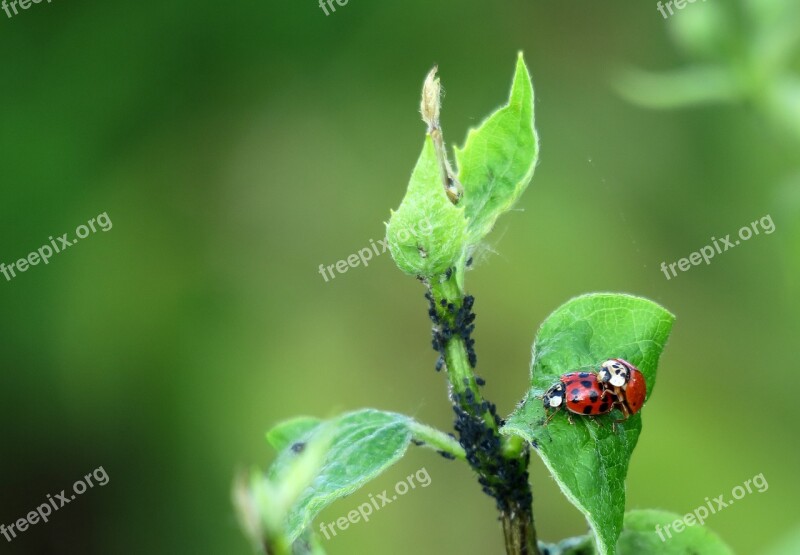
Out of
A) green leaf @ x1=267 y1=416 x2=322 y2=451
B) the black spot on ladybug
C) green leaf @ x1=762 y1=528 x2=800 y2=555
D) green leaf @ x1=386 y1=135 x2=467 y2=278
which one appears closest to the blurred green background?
green leaf @ x1=267 y1=416 x2=322 y2=451

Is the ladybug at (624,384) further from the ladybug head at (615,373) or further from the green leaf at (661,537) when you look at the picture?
the green leaf at (661,537)

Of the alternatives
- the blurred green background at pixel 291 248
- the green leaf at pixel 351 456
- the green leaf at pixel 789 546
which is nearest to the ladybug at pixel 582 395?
the green leaf at pixel 351 456

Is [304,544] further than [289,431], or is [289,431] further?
[289,431]

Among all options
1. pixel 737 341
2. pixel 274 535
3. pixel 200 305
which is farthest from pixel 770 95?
pixel 200 305

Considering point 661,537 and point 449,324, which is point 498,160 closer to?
point 449,324

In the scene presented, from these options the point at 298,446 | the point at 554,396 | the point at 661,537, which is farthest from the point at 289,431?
the point at 661,537

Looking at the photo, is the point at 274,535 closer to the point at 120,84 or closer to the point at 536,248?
the point at 536,248

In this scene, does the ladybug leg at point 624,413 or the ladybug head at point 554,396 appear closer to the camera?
the ladybug head at point 554,396

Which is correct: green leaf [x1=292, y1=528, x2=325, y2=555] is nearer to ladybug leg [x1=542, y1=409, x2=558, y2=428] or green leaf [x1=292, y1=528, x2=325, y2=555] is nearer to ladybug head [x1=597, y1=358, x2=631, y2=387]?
ladybug leg [x1=542, y1=409, x2=558, y2=428]
